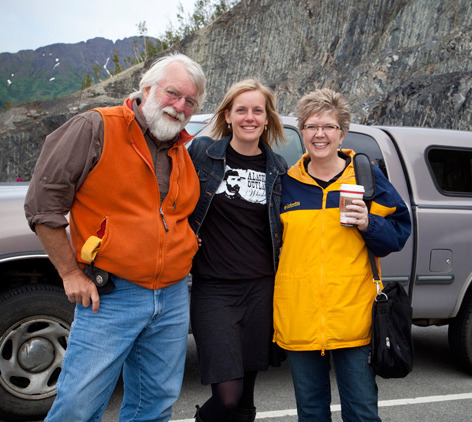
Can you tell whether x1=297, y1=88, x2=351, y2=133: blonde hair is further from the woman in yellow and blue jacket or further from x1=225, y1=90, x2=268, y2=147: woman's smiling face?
x1=225, y1=90, x2=268, y2=147: woman's smiling face

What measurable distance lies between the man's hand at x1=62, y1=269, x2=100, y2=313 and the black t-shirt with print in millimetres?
633

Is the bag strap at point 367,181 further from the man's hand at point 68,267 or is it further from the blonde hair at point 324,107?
the man's hand at point 68,267

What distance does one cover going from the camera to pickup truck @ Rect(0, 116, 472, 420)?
10.6 ft

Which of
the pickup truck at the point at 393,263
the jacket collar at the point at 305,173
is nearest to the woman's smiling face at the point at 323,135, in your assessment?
the jacket collar at the point at 305,173

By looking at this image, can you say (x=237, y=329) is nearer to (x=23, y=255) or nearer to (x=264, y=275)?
(x=264, y=275)

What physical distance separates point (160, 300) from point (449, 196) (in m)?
2.92

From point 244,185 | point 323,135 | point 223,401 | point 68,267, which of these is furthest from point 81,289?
point 323,135

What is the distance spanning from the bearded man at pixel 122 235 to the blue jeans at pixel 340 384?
24.0 inches

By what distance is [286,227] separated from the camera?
2605 millimetres

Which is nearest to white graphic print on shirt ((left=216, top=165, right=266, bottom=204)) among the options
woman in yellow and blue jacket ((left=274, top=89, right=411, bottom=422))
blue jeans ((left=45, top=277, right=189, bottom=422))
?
woman in yellow and blue jacket ((left=274, top=89, right=411, bottom=422))

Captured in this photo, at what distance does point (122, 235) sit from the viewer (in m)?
2.16

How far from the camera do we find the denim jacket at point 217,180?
263 cm

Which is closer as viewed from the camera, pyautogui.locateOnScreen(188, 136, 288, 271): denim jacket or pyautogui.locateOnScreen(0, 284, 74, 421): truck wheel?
pyautogui.locateOnScreen(188, 136, 288, 271): denim jacket

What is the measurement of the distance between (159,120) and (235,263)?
2.65ft
